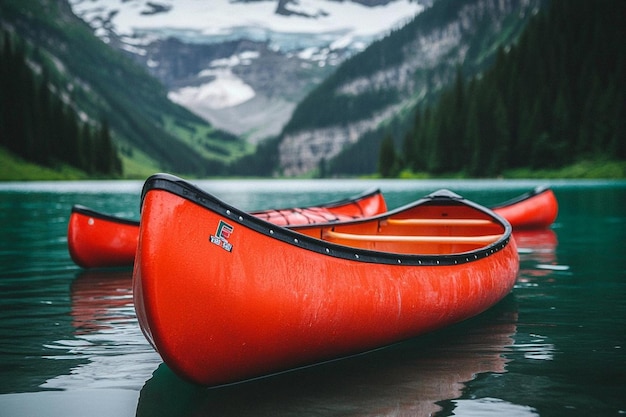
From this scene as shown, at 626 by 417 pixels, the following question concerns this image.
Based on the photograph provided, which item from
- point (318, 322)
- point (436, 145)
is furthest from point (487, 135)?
point (318, 322)

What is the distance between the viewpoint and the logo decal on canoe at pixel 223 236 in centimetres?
631

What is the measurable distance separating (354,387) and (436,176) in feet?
449

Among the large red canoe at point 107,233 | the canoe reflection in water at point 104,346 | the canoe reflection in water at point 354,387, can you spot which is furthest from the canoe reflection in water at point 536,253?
the canoe reflection in water at point 104,346

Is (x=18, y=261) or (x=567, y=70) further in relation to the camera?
(x=567, y=70)

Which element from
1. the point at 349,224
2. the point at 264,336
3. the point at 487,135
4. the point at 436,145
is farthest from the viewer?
the point at 436,145

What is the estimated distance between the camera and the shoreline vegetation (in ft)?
343

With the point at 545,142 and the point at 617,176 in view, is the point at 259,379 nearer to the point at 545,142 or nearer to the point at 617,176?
the point at 617,176

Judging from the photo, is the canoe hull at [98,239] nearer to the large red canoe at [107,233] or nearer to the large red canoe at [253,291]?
the large red canoe at [107,233]

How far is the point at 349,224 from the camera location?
1430 centimetres

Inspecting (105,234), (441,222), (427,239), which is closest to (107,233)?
(105,234)

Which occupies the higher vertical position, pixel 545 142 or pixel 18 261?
pixel 18 261

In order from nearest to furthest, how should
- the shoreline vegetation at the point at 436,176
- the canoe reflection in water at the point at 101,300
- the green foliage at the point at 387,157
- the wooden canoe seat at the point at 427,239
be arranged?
the canoe reflection in water at the point at 101,300, the wooden canoe seat at the point at 427,239, the shoreline vegetation at the point at 436,176, the green foliage at the point at 387,157

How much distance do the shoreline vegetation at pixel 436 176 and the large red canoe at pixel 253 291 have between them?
10223 cm

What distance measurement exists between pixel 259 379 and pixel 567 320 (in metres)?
5.91
